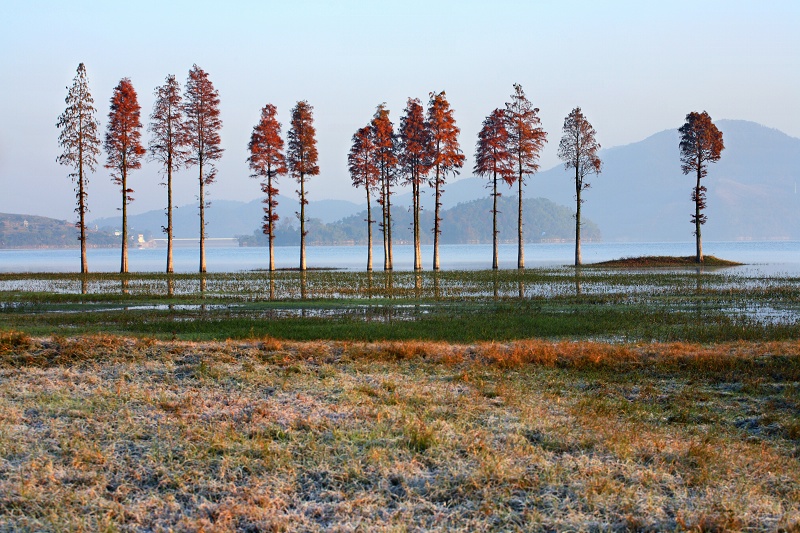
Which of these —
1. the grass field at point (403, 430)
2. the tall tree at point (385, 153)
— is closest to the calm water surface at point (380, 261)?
the tall tree at point (385, 153)

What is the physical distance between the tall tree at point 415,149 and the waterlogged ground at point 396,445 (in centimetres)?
4646

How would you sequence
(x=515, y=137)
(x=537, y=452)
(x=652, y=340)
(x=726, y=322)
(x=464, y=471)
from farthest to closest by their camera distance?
1. (x=515, y=137)
2. (x=726, y=322)
3. (x=652, y=340)
4. (x=537, y=452)
5. (x=464, y=471)

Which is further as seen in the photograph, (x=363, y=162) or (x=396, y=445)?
(x=363, y=162)

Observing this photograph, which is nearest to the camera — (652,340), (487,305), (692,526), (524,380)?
(692,526)

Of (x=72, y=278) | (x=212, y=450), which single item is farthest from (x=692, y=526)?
(x=72, y=278)

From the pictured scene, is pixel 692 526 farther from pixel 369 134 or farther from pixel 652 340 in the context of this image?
pixel 369 134

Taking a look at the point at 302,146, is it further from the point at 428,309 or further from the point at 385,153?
the point at 428,309

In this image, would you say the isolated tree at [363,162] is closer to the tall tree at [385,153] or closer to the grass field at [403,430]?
the tall tree at [385,153]

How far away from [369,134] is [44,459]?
5616 cm

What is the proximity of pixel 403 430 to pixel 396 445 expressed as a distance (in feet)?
1.65

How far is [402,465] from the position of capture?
24.0ft

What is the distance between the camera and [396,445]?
8.00m

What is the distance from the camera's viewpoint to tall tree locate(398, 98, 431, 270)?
59.7m

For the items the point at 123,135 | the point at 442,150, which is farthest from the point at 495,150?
the point at 123,135
